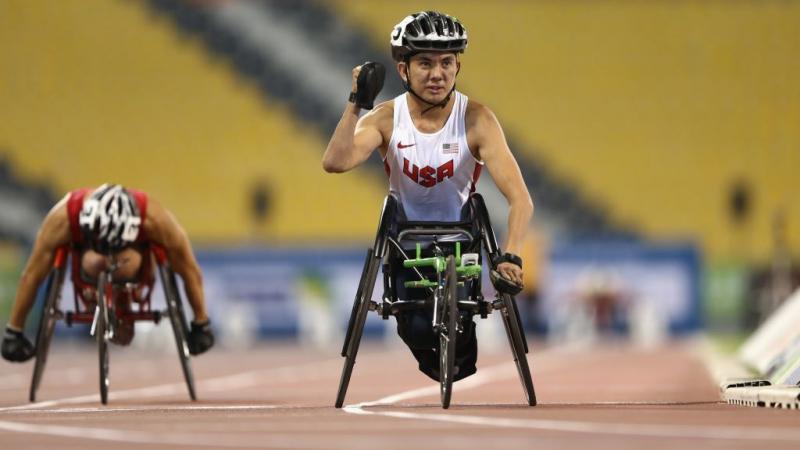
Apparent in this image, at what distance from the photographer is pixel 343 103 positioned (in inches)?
1796

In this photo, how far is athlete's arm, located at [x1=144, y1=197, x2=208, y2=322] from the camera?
42.3 ft

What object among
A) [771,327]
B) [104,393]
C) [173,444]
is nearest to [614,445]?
[173,444]

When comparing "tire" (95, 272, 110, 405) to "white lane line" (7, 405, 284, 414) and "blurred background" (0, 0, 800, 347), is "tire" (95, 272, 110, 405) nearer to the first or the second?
"white lane line" (7, 405, 284, 414)

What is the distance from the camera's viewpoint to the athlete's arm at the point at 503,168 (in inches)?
421

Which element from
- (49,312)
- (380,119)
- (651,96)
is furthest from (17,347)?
(651,96)

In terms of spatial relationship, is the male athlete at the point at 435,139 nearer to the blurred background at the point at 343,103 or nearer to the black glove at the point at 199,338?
the black glove at the point at 199,338

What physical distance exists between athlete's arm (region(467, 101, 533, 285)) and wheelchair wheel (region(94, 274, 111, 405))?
3.07 meters

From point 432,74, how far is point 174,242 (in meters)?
2.93

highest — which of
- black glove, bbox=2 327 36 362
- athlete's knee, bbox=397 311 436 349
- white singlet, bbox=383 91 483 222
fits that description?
white singlet, bbox=383 91 483 222

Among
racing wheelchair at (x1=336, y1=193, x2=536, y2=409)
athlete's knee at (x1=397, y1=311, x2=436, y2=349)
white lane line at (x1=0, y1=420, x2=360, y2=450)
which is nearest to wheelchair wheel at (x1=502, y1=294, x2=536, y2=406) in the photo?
racing wheelchair at (x1=336, y1=193, x2=536, y2=409)

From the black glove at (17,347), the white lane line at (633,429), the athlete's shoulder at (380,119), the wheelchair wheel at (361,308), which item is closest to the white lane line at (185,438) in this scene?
the white lane line at (633,429)

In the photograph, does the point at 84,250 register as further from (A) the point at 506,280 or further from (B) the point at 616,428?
(B) the point at 616,428

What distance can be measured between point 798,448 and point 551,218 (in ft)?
119

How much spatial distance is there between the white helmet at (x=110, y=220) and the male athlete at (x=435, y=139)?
8.06ft
